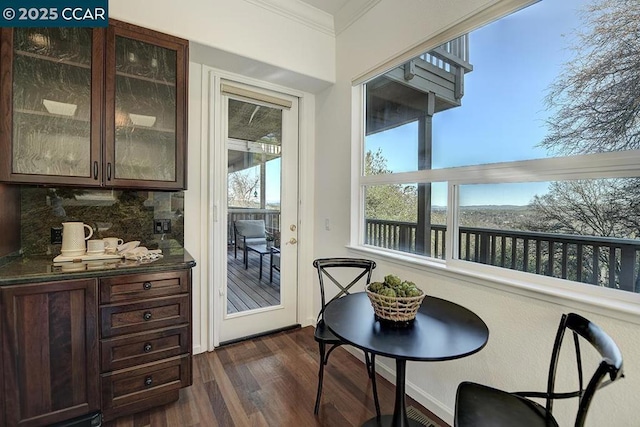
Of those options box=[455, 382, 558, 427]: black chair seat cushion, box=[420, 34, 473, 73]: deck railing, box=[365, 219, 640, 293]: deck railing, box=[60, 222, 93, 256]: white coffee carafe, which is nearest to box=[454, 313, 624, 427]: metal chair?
box=[455, 382, 558, 427]: black chair seat cushion

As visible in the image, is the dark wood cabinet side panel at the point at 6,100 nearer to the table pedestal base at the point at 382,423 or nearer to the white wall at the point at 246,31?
the white wall at the point at 246,31

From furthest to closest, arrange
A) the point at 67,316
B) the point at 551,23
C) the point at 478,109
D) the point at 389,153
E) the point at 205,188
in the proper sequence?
the point at 205,188
the point at 389,153
the point at 478,109
the point at 67,316
the point at 551,23

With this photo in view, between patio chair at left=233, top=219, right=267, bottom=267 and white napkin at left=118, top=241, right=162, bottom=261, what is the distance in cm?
85

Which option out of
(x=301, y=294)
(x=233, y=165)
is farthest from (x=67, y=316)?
(x=301, y=294)

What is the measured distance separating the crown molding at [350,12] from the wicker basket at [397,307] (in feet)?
7.50

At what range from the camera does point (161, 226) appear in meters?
2.29

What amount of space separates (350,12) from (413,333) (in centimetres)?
263

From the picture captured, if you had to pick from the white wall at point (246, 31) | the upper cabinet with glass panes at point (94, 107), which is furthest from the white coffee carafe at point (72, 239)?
the white wall at point (246, 31)

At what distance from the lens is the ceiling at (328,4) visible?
2527 mm

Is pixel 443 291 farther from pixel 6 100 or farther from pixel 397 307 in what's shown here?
pixel 6 100

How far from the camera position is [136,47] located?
1914 millimetres

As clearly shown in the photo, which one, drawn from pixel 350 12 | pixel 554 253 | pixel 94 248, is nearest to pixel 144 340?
pixel 94 248

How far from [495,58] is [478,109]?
0.28 m

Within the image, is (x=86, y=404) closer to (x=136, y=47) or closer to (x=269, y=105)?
(x=136, y=47)
